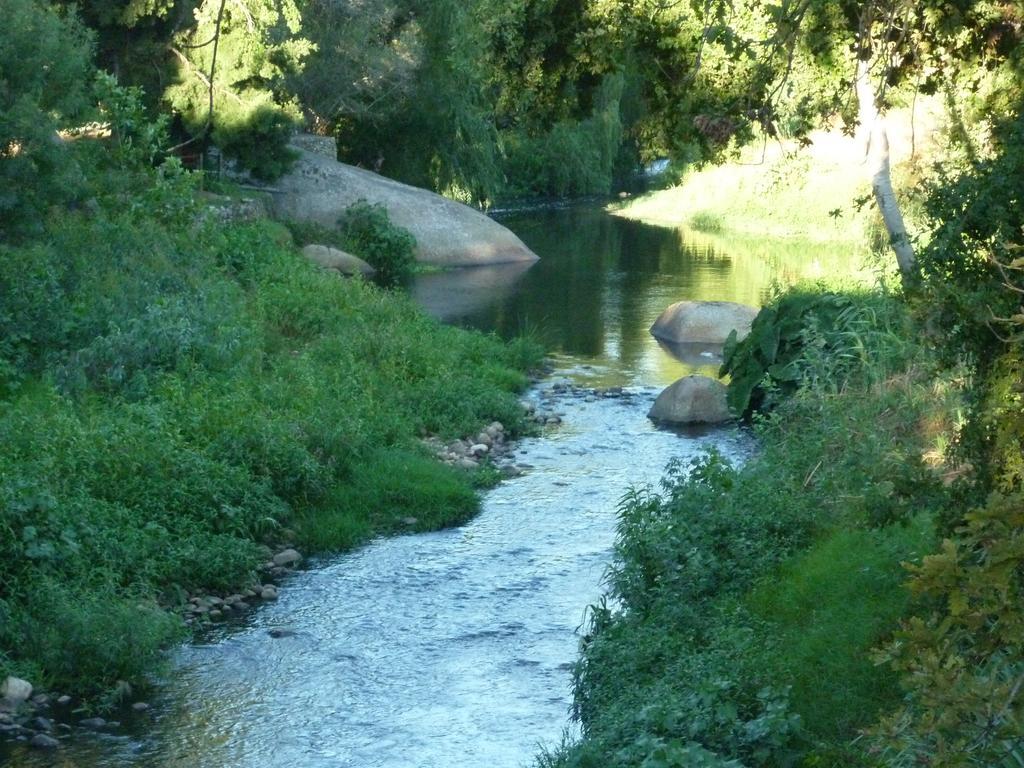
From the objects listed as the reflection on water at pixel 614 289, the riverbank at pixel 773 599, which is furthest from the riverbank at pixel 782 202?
the riverbank at pixel 773 599

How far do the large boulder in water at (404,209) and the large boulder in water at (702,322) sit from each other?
28.7 feet

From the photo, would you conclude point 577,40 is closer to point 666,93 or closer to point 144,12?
point 666,93

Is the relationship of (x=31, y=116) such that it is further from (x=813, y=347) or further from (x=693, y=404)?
(x=813, y=347)

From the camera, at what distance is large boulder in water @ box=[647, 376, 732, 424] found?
1570 centimetres

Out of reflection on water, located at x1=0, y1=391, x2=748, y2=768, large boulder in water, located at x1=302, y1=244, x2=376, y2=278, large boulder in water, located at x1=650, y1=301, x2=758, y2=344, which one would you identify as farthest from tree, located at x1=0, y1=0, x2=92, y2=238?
large boulder in water, located at x1=650, y1=301, x2=758, y2=344

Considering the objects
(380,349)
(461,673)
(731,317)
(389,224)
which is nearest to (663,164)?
(389,224)

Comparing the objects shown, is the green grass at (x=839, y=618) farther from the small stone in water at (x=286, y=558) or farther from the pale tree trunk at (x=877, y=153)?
the small stone in water at (x=286, y=558)

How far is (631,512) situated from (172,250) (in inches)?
341

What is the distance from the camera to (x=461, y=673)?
Result: 29.3 feet

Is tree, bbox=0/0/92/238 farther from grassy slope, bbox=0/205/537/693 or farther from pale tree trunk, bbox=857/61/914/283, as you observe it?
pale tree trunk, bbox=857/61/914/283

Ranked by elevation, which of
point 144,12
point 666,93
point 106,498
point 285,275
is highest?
point 144,12

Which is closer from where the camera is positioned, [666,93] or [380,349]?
[666,93]

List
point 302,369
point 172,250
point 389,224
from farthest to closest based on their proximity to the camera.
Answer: point 389,224 < point 172,250 < point 302,369

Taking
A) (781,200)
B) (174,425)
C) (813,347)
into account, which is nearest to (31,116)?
(174,425)
